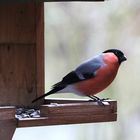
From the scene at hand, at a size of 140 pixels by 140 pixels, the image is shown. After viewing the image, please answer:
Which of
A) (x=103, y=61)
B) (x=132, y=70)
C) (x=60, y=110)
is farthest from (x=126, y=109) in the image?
(x=60, y=110)

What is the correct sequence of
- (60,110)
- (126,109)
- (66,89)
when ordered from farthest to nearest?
(126,109)
(66,89)
(60,110)

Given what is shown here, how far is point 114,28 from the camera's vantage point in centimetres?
679

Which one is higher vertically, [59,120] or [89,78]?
[89,78]

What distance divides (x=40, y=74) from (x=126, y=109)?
2.27 meters

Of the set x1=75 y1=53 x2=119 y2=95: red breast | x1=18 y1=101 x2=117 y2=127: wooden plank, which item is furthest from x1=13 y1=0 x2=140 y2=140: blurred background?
x1=18 y1=101 x2=117 y2=127: wooden plank

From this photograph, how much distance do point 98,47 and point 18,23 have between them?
90.5 inches

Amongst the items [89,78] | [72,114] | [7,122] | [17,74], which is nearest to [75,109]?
[72,114]

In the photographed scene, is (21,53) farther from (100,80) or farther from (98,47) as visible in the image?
(98,47)

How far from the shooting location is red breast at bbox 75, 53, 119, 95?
4.40 meters

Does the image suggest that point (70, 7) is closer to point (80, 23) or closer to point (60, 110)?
point (80, 23)

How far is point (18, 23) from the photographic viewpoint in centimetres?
454

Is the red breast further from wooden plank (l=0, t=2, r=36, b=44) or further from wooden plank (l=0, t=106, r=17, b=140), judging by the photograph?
wooden plank (l=0, t=106, r=17, b=140)

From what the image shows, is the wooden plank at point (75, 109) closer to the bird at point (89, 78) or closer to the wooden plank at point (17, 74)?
the bird at point (89, 78)

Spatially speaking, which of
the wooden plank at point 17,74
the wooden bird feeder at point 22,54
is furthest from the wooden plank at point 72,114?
the wooden plank at point 17,74
